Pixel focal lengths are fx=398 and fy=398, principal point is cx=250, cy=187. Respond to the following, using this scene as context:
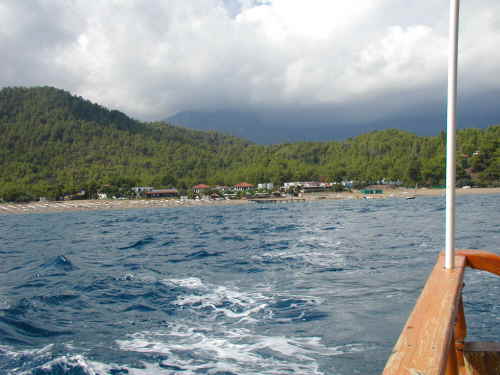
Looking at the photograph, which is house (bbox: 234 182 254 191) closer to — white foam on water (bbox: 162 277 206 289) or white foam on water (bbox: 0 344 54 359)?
white foam on water (bbox: 162 277 206 289)

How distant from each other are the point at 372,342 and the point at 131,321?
11.0ft

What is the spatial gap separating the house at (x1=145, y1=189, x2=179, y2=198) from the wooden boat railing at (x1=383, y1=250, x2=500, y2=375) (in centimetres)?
10072

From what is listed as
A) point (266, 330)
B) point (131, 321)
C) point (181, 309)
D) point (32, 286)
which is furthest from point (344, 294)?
point (32, 286)

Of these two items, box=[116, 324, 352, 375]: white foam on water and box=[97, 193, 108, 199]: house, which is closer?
box=[116, 324, 352, 375]: white foam on water

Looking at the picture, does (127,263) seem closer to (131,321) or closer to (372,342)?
(131,321)

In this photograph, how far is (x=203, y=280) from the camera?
849cm

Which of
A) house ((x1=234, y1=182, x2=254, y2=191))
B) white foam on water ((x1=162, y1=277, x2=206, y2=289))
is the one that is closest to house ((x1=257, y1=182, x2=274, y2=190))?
house ((x1=234, y1=182, x2=254, y2=191))

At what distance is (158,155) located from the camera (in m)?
155

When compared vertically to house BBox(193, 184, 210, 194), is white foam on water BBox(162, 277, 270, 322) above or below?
below

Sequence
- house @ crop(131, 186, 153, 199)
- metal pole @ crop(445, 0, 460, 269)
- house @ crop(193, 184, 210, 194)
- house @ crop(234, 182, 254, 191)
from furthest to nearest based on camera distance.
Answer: house @ crop(234, 182, 254, 191)
house @ crop(193, 184, 210, 194)
house @ crop(131, 186, 153, 199)
metal pole @ crop(445, 0, 460, 269)

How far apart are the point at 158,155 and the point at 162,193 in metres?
55.8

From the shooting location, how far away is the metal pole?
8.18ft

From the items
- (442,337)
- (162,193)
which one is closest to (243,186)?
(162,193)

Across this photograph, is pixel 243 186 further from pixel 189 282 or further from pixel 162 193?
pixel 189 282
